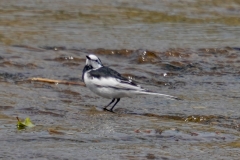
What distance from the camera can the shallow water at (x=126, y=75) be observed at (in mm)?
6461

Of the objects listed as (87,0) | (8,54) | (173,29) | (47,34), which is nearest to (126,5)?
(87,0)

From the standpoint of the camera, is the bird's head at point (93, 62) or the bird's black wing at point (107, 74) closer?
the bird's black wing at point (107, 74)

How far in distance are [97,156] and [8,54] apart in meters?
4.98

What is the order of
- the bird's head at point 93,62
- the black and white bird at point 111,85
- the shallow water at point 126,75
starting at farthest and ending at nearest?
the bird's head at point 93,62 < the black and white bird at point 111,85 < the shallow water at point 126,75

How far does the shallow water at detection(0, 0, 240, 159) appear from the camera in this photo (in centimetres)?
646

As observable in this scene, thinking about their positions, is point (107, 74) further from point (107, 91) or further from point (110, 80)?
point (107, 91)

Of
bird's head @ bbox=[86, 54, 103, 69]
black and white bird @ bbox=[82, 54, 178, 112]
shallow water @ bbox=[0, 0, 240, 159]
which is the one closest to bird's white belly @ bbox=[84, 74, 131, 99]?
black and white bird @ bbox=[82, 54, 178, 112]

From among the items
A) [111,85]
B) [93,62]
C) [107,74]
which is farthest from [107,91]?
[93,62]

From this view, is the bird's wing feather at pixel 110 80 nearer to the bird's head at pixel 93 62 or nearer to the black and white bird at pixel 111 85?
the black and white bird at pixel 111 85

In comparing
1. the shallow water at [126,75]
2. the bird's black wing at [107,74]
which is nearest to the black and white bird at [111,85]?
the bird's black wing at [107,74]

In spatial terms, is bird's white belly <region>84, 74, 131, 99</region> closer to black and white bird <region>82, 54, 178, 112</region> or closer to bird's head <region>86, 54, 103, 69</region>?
black and white bird <region>82, 54, 178, 112</region>

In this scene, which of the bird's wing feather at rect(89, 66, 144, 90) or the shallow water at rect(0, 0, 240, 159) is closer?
the shallow water at rect(0, 0, 240, 159)

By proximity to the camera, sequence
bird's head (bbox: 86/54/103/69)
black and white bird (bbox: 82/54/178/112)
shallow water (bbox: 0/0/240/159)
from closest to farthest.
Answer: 1. shallow water (bbox: 0/0/240/159)
2. black and white bird (bbox: 82/54/178/112)
3. bird's head (bbox: 86/54/103/69)

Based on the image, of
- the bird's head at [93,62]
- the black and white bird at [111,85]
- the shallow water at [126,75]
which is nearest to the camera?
the shallow water at [126,75]
